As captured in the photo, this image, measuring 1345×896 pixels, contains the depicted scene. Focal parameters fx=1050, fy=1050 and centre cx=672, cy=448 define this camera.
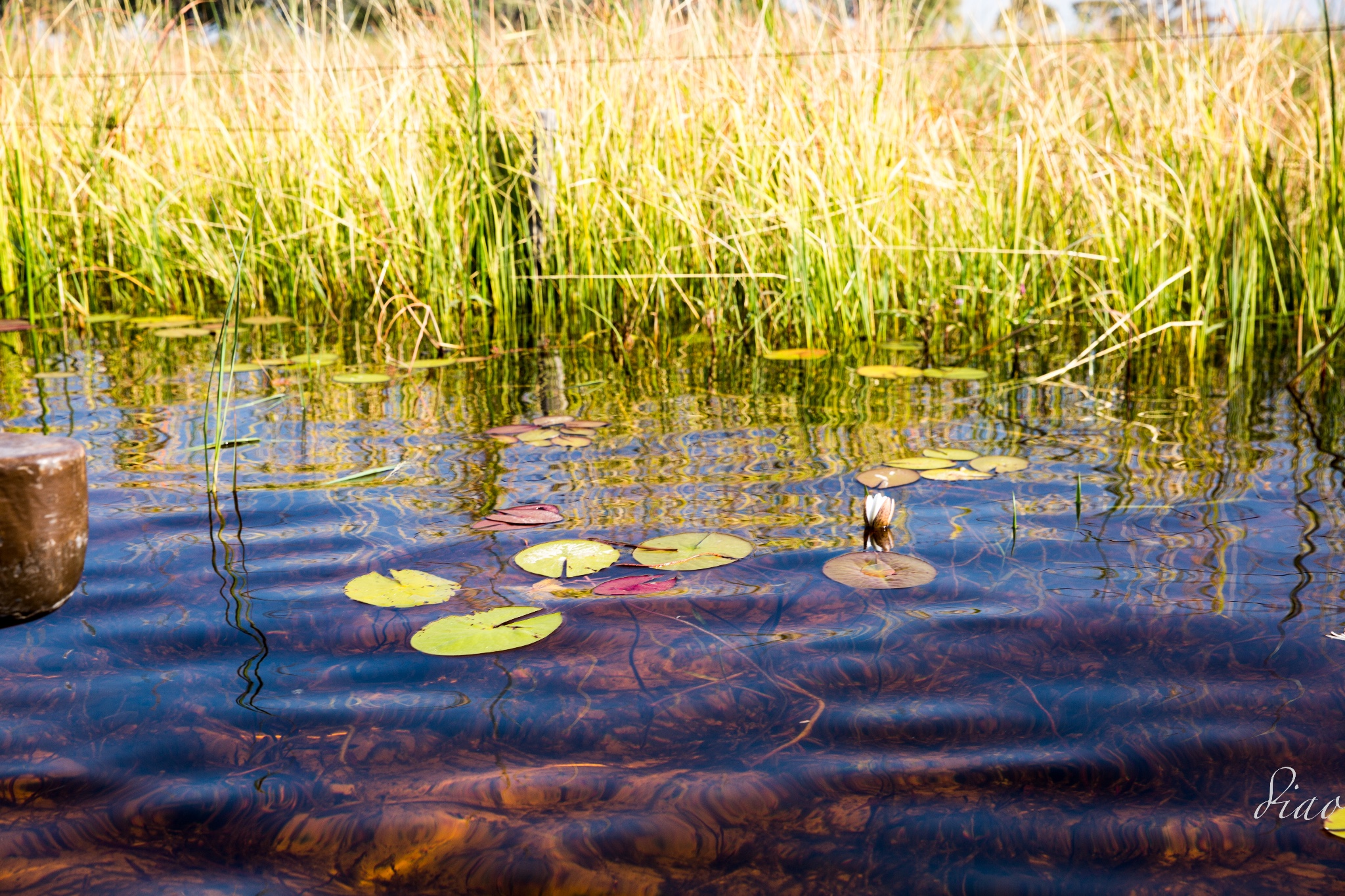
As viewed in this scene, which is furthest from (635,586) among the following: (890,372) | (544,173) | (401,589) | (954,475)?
(544,173)

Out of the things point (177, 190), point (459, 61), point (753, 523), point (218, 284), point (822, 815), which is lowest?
point (822, 815)

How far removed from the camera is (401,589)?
5.65 ft

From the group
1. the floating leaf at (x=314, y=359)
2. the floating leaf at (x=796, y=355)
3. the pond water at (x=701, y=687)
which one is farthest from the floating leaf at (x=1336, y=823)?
the floating leaf at (x=314, y=359)

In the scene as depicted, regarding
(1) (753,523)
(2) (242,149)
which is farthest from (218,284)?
(1) (753,523)

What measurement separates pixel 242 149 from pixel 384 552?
361 cm

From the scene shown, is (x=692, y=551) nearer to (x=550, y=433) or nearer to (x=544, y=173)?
(x=550, y=433)

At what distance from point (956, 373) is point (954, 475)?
110 cm

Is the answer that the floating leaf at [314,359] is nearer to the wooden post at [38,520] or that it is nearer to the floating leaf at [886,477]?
the floating leaf at [886,477]

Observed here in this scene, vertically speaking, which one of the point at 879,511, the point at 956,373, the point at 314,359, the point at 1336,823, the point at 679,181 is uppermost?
the point at 679,181

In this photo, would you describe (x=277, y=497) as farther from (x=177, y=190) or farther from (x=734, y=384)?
(x=177, y=190)

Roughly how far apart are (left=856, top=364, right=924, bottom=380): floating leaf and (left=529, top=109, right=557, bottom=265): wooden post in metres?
1.51

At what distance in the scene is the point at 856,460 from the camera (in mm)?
2465

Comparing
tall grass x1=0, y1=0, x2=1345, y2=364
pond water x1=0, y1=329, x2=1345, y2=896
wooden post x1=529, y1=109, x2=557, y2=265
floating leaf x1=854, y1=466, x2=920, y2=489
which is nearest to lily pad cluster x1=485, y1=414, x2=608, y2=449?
pond water x1=0, y1=329, x2=1345, y2=896

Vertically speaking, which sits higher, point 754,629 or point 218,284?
point 218,284
